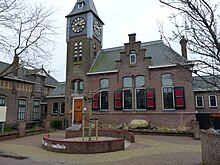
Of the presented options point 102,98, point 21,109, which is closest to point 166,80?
point 102,98

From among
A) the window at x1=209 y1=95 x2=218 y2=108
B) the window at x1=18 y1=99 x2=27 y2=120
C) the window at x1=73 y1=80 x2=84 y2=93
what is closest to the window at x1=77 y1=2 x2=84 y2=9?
the window at x1=73 y1=80 x2=84 y2=93

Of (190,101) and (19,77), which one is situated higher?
(19,77)

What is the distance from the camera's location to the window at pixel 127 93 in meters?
19.7

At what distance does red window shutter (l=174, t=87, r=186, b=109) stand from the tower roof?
536 inches

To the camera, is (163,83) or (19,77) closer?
(163,83)

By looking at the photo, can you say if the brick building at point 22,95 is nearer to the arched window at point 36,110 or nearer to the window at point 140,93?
the arched window at point 36,110

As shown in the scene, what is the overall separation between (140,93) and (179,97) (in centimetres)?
363

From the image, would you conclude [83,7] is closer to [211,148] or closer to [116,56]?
[116,56]

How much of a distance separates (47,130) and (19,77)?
8934mm

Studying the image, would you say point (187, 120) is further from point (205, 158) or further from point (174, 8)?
point (174, 8)

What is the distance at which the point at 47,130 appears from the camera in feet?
63.3

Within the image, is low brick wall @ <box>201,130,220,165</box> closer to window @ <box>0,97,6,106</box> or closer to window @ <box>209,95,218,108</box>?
window @ <box>209,95,218,108</box>

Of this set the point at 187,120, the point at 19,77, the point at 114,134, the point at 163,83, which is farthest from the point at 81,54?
the point at 187,120

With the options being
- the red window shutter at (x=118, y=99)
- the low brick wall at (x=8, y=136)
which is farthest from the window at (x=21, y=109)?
the red window shutter at (x=118, y=99)
